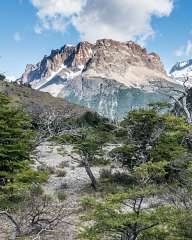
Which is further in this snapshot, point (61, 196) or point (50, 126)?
point (50, 126)

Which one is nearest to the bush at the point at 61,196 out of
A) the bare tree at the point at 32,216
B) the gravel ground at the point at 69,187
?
the gravel ground at the point at 69,187

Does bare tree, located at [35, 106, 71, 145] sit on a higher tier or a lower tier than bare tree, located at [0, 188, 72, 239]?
higher

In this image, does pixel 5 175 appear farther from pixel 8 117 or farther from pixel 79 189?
pixel 79 189

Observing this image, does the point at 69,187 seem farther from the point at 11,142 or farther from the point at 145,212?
the point at 145,212

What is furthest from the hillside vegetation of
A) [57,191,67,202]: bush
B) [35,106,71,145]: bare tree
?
[35,106,71,145]: bare tree

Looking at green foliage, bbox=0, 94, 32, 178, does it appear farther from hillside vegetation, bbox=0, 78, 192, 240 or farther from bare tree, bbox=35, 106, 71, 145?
bare tree, bbox=35, 106, 71, 145

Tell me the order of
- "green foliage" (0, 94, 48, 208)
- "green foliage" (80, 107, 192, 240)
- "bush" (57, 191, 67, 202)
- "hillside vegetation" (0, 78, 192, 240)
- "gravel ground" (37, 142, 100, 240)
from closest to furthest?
"green foliage" (80, 107, 192, 240), "hillside vegetation" (0, 78, 192, 240), "gravel ground" (37, 142, 100, 240), "green foliage" (0, 94, 48, 208), "bush" (57, 191, 67, 202)

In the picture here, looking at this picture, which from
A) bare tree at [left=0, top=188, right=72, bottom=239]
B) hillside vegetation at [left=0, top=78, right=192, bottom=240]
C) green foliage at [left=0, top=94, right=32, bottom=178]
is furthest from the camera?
green foliage at [left=0, top=94, right=32, bottom=178]

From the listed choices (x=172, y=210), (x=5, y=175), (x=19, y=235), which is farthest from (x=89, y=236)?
(x=5, y=175)

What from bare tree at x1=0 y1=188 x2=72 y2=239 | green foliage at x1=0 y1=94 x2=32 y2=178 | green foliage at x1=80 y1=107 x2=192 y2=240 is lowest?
bare tree at x1=0 y1=188 x2=72 y2=239

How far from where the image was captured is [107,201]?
1298 cm

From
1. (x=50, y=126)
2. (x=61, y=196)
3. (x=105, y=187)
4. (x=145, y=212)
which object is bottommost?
(x=61, y=196)

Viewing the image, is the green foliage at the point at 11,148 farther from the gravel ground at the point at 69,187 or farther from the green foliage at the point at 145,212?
the green foliage at the point at 145,212

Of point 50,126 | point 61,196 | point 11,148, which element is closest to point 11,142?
point 11,148
